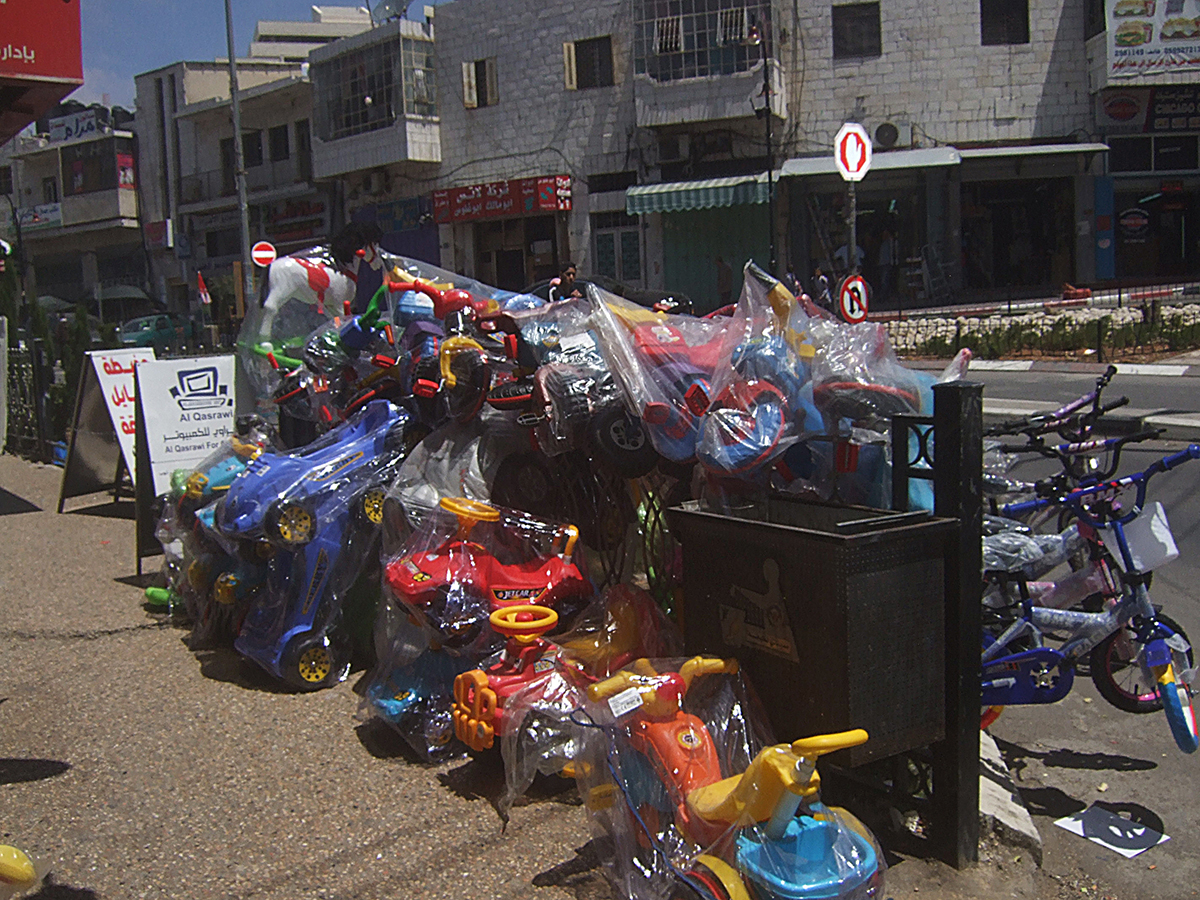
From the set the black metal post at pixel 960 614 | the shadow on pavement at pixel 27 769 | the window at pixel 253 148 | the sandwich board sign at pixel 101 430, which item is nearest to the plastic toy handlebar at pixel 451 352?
the shadow on pavement at pixel 27 769

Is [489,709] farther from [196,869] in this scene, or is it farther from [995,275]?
[995,275]

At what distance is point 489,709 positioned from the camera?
3592 mm

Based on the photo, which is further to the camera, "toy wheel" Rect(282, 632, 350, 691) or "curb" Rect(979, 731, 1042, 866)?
"toy wheel" Rect(282, 632, 350, 691)

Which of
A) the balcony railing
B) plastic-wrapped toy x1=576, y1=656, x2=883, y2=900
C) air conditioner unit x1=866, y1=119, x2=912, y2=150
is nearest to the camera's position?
plastic-wrapped toy x1=576, y1=656, x2=883, y2=900

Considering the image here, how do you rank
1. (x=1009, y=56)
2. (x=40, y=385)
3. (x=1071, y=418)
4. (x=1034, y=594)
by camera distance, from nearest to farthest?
(x=1034, y=594), (x=1071, y=418), (x=40, y=385), (x=1009, y=56)

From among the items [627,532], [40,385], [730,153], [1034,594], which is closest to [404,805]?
[627,532]

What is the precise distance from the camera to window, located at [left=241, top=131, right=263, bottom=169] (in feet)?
119

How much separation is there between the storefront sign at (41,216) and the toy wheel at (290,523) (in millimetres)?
44210

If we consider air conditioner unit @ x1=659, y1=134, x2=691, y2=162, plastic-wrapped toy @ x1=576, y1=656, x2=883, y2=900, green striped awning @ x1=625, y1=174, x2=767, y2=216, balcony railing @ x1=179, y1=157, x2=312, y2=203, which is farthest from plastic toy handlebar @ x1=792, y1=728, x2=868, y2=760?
balcony railing @ x1=179, y1=157, x2=312, y2=203

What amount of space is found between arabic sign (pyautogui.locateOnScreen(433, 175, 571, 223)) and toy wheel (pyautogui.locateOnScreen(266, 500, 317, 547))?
24.0 meters

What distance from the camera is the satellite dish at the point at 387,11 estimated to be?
29938 millimetres

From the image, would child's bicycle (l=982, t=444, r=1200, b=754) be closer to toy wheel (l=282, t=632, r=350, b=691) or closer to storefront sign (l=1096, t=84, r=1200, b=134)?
toy wheel (l=282, t=632, r=350, b=691)

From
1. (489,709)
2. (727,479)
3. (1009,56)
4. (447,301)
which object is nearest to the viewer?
(489,709)

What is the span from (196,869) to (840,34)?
26278 millimetres
